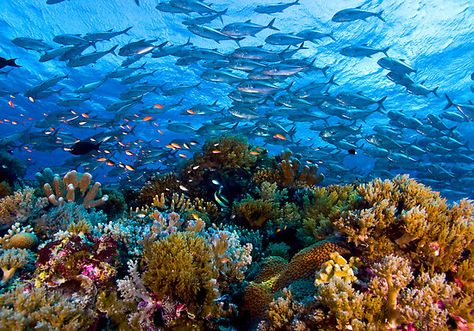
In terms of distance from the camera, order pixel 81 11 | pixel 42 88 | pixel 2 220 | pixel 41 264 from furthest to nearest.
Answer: pixel 81 11 → pixel 42 88 → pixel 2 220 → pixel 41 264

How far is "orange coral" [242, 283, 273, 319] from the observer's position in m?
3.18

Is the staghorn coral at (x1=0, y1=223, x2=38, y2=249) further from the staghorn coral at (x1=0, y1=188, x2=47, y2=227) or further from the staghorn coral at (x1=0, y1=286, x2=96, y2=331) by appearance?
the staghorn coral at (x1=0, y1=286, x2=96, y2=331)

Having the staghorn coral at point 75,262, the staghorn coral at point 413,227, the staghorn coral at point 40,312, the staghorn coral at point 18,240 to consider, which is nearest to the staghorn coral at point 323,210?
the staghorn coral at point 413,227

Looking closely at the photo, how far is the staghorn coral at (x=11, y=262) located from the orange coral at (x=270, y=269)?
280cm

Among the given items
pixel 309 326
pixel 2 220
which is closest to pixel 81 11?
pixel 2 220

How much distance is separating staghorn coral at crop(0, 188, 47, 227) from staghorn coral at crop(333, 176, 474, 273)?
4.88 meters

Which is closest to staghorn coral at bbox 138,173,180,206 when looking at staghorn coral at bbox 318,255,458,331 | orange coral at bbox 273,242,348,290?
orange coral at bbox 273,242,348,290

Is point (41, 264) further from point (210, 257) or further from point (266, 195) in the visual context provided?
point (266, 195)

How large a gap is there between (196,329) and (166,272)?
66 centimetres

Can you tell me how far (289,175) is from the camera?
732 centimetres

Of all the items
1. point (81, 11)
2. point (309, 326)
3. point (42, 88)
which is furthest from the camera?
point (81, 11)

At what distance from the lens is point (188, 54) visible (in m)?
13.7

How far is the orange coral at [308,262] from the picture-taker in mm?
3146

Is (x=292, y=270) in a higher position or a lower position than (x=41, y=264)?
higher
